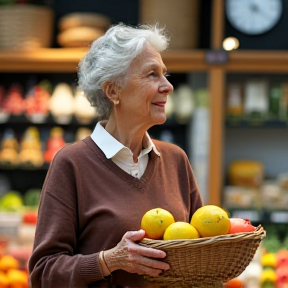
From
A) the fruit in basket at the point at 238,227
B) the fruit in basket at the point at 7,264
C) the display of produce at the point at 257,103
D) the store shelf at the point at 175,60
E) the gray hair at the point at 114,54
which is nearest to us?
the fruit in basket at the point at 238,227

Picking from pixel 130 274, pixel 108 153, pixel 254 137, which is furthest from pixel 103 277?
pixel 254 137

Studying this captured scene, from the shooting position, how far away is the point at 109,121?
213 cm

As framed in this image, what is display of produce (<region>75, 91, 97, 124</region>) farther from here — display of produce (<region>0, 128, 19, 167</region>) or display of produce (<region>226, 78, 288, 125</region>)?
display of produce (<region>226, 78, 288, 125</region>)

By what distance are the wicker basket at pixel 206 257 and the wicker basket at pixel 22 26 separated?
10.0 feet

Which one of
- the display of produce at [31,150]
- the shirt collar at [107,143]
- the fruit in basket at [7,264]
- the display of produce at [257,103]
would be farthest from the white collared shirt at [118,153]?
the display of produce at [31,150]

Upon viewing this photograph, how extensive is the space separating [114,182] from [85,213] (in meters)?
0.13

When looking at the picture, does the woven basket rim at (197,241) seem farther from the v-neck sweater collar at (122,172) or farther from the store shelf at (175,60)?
the store shelf at (175,60)

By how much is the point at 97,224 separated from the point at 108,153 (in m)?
0.22

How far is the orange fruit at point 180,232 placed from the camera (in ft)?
5.80

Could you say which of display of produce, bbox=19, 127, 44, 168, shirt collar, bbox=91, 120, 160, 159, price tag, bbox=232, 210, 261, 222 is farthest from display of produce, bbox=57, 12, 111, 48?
shirt collar, bbox=91, 120, 160, 159

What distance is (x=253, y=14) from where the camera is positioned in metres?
4.71

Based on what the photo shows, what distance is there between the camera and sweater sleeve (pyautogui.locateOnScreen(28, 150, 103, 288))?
1854mm

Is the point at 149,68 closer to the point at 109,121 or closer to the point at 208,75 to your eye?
the point at 109,121

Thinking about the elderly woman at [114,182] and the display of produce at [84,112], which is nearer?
the elderly woman at [114,182]
